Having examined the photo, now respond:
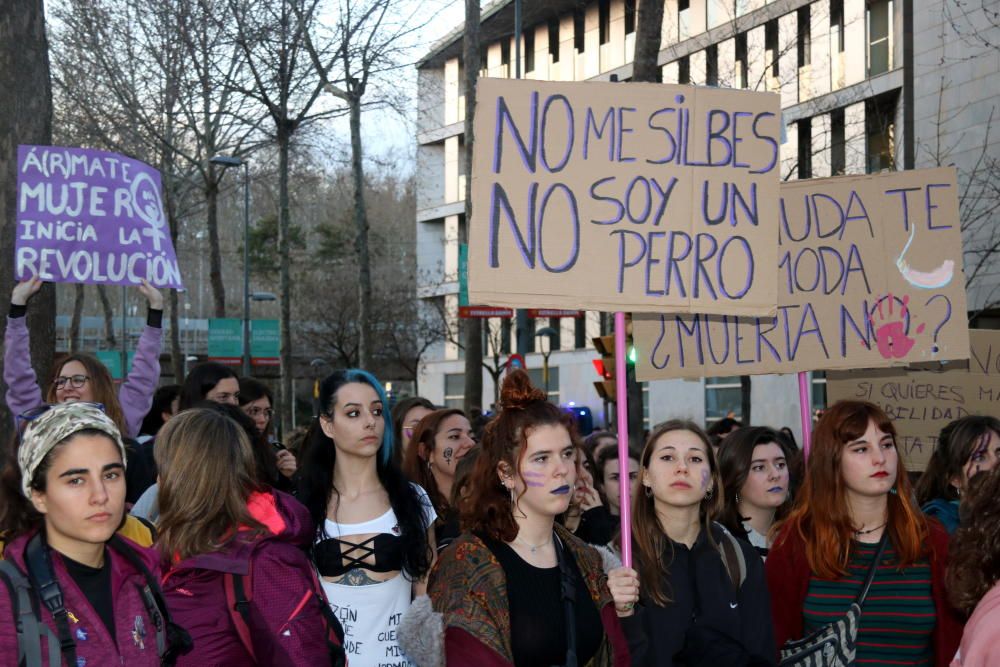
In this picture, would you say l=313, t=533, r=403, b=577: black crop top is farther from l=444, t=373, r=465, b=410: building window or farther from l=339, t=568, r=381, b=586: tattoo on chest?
l=444, t=373, r=465, b=410: building window

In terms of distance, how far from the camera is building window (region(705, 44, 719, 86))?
31533 mm

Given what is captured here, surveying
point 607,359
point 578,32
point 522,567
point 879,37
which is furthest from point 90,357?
point 578,32

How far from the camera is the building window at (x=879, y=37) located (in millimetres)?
30672

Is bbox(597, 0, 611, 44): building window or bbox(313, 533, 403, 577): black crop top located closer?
bbox(313, 533, 403, 577): black crop top

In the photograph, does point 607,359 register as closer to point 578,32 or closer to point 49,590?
point 49,590

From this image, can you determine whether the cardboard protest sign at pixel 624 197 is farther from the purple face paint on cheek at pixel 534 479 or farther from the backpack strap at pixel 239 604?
the backpack strap at pixel 239 604

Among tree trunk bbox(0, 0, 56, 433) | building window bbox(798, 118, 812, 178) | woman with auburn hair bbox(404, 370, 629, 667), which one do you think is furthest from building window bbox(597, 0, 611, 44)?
woman with auburn hair bbox(404, 370, 629, 667)

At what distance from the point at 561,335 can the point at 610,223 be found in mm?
41722

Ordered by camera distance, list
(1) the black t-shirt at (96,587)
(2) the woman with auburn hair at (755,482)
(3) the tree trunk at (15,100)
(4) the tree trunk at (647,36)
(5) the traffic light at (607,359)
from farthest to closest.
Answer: (5) the traffic light at (607,359)
(4) the tree trunk at (647,36)
(3) the tree trunk at (15,100)
(2) the woman with auburn hair at (755,482)
(1) the black t-shirt at (96,587)

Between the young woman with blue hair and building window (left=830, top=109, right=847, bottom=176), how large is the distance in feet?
82.9

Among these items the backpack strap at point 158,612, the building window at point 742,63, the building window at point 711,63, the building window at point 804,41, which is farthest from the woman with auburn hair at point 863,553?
the building window at point 804,41

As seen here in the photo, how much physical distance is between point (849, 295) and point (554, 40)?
40.8 m

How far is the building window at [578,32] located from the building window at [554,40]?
3.54 feet

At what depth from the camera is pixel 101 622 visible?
350 cm
